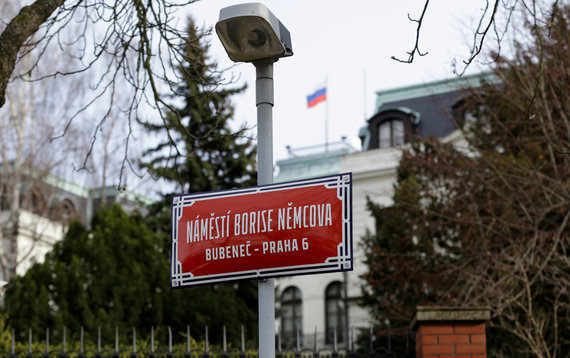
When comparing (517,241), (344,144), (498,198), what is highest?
(344,144)

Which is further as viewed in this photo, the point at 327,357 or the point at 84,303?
the point at 84,303

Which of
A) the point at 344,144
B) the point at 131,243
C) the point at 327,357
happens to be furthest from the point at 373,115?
the point at 327,357

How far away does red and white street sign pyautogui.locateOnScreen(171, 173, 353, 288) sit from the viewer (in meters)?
4.32

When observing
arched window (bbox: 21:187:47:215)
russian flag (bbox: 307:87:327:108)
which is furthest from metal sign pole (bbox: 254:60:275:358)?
russian flag (bbox: 307:87:327:108)

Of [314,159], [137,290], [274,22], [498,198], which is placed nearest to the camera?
[274,22]

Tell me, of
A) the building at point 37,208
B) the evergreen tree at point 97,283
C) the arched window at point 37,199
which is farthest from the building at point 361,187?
the evergreen tree at point 97,283

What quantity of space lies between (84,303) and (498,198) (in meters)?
7.98

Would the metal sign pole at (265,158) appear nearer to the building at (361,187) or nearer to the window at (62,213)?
the window at (62,213)

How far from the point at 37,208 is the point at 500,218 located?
21.5 metres

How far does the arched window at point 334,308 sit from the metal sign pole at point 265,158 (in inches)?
1221

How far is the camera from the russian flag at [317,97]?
4028cm

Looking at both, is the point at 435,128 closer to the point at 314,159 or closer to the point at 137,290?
the point at 314,159

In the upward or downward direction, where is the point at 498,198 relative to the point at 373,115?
downward

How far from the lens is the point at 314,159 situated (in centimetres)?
4050
